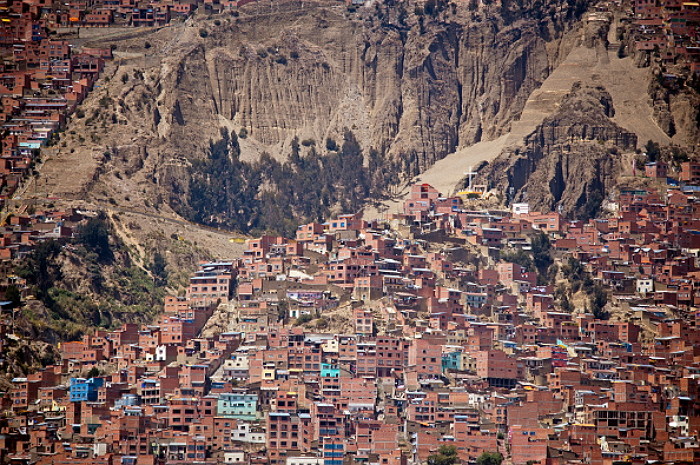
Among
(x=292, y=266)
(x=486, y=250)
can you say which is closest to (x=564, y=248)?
(x=486, y=250)

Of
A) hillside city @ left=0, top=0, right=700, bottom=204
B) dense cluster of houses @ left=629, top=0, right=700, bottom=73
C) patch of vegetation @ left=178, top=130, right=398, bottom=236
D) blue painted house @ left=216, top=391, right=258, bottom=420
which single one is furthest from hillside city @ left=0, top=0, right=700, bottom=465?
patch of vegetation @ left=178, top=130, right=398, bottom=236

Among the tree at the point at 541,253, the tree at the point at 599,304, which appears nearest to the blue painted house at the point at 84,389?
the tree at the point at 599,304

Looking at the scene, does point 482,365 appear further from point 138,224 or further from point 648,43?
point 648,43

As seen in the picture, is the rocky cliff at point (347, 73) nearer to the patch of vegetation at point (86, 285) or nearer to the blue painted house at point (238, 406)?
the patch of vegetation at point (86, 285)

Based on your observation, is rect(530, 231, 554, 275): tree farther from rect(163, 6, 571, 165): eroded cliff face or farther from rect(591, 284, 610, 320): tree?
rect(163, 6, 571, 165): eroded cliff face

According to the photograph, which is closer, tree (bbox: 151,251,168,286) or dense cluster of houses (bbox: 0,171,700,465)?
dense cluster of houses (bbox: 0,171,700,465)
